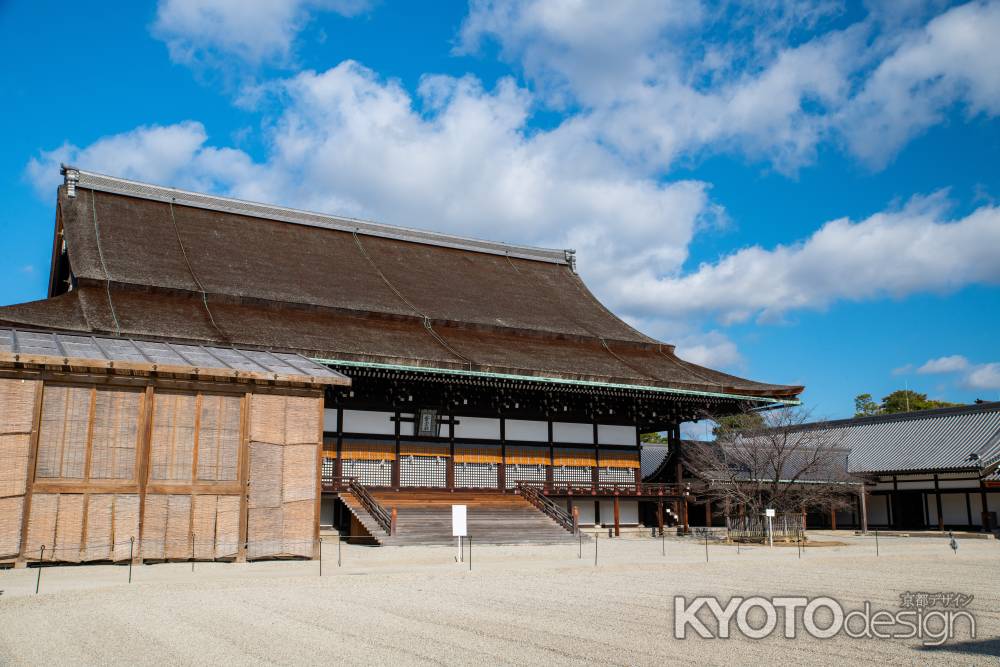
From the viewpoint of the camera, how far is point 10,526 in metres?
13.2

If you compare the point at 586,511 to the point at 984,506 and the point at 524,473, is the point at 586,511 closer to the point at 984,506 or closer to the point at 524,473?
the point at 524,473

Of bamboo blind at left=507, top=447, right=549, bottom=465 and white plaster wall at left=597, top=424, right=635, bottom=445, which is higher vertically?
white plaster wall at left=597, top=424, right=635, bottom=445

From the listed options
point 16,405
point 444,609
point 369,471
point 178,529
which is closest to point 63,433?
point 16,405

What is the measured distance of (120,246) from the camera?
24281mm

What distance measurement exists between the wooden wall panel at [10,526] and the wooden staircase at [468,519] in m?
7.60

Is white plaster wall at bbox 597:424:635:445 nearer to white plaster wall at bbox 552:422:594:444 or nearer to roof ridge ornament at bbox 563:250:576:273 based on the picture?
white plaster wall at bbox 552:422:594:444

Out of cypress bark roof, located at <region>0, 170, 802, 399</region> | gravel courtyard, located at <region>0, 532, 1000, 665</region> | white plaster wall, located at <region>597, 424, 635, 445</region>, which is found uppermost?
cypress bark roof, located at <region>0, 170, 802, 399</region>

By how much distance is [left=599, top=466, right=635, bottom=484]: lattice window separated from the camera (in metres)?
26.7

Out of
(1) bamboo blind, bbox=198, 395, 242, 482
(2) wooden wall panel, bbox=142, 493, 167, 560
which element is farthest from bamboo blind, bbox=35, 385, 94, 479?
(1) bamboo blind, bbox=198, 395, 242, 482

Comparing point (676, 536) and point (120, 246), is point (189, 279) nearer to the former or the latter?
point (120, 246)

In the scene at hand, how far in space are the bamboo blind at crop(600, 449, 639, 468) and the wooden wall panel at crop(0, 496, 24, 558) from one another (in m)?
17.4

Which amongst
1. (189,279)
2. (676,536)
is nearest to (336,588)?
(189,279)

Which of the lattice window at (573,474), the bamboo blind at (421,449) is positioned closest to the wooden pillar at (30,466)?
the bamboo blind at (421,449)

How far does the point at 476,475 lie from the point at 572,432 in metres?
3.62
